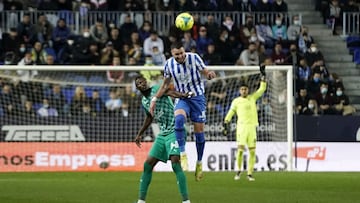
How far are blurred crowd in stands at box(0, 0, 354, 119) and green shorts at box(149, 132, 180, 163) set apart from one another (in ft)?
43.8

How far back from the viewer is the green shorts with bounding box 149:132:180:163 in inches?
611

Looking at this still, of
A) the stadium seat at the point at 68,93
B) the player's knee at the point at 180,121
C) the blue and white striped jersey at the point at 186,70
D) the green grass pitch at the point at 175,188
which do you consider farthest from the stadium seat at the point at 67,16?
the player's knee at the point at 180,121

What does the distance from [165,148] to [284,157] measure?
13877 millimetres

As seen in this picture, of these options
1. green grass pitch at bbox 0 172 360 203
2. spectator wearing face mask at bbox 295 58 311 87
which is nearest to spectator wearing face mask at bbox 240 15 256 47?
spectator wearing face mask at bbox 295 58 311 87

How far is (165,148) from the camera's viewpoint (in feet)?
51.6

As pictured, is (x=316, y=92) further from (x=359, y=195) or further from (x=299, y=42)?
(x=359, y=195)

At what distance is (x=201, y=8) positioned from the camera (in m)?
34.3

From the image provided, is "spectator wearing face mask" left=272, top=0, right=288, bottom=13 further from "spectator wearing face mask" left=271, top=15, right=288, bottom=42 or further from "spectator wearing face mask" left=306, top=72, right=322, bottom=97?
"spectator wearing face mask" left=306, top=72, right=322, bottom=97

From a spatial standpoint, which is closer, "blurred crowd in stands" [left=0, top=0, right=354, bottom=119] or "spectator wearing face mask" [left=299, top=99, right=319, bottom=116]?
"blurred crowd in stands" [left=0, top=0, right=354, bottom=119]

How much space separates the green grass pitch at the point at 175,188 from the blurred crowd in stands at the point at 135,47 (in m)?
3.53

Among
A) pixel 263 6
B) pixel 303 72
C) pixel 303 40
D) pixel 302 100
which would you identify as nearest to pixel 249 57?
pixel 303 72

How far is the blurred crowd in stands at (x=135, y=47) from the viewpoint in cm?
2944

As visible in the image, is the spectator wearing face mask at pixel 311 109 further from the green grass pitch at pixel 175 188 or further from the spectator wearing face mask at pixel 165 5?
the spectator wearing face mask at pixel 165 5

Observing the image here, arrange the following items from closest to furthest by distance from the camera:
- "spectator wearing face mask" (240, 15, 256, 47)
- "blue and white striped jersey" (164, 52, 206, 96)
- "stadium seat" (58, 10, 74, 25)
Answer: "blue and white striped jersey" (164, 52, 206, 96) → "stadium seat" (58, 10, 74, 25) → "spectator wearing face mask" (240, 15, 256, 47)
